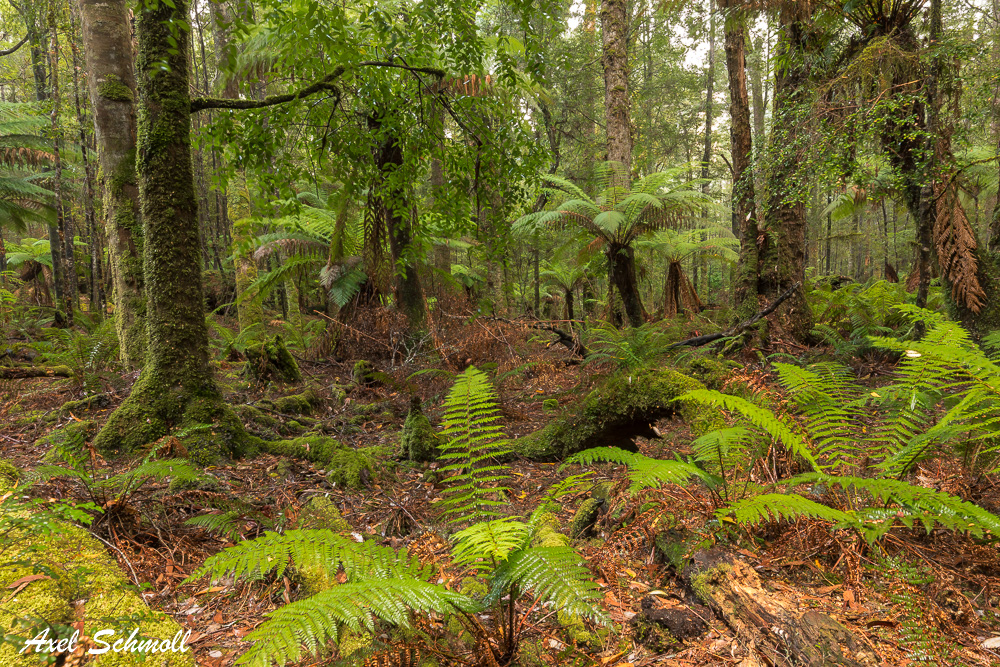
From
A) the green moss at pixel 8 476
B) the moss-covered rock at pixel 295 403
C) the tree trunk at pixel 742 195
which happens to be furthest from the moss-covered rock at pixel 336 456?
the tree trunk at pixel 742 195

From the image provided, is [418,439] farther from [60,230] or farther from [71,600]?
[60,230]

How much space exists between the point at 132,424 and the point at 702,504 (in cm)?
369

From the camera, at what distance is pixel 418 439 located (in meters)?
3.75

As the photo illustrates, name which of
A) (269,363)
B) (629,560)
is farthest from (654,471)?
(269,363)

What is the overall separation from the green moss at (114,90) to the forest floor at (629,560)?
2.92m

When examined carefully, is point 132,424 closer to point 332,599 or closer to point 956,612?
point 332,599

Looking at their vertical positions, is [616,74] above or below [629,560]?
above

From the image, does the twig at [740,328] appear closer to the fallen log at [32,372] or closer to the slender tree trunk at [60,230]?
the fallen log at [32,372]

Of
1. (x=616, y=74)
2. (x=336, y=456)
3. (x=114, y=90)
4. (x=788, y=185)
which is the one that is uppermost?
(x=616, y=74)

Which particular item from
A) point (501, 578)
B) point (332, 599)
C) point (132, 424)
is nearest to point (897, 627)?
point (501, 578)

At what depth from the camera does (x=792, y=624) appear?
4.80ft

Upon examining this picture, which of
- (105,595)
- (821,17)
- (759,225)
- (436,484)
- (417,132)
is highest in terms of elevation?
(821,17)

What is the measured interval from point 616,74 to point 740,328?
425 centimetres

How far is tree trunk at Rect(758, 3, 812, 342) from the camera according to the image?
4281 mm
